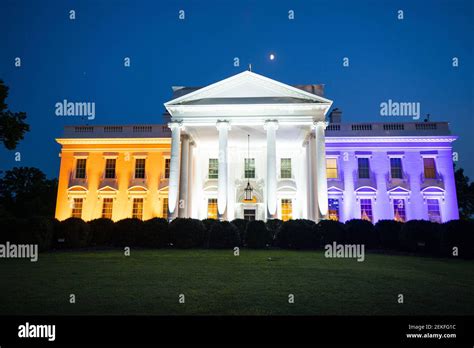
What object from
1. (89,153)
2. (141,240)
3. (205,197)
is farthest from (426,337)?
(89,153)

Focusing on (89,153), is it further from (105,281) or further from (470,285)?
(470,285)

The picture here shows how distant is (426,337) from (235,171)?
2622cm

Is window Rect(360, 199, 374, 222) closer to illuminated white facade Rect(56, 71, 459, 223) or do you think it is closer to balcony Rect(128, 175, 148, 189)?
illuminated white facade Rect(56, 71, 459, 223)

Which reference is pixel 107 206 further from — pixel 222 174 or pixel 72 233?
pixel 72 233

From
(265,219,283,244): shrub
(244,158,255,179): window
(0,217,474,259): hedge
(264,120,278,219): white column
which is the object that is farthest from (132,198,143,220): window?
(265,219,283,244): shrub

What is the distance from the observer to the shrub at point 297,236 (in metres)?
18.4

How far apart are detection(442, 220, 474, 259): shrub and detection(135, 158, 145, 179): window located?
2489 cm

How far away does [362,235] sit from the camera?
18.3 m

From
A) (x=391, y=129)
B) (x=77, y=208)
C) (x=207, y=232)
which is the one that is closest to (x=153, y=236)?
(x=207, y=232)

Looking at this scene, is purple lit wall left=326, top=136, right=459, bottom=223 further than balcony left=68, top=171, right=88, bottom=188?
No

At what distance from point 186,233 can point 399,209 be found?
2076 centimetres

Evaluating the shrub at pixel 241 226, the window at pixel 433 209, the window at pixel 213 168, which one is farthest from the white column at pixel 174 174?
the window at pixel 433 209

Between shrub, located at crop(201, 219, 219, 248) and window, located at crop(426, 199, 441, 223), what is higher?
window, located at crop(426, 199, 441, 223)

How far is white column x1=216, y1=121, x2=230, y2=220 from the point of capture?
23.9 meters
